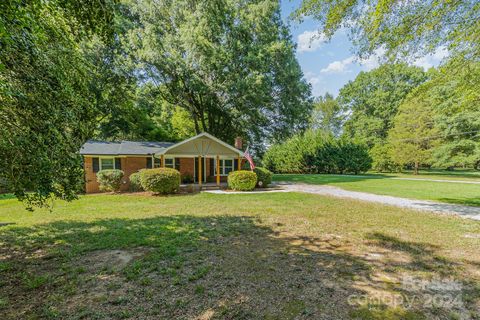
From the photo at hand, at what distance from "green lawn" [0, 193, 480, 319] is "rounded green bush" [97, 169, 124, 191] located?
6213 millimetres

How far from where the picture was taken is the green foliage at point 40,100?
2.71 m

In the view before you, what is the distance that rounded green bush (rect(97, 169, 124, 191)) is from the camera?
1334cm

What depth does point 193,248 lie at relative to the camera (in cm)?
464

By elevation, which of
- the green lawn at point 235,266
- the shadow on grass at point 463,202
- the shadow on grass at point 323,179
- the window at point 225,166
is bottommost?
the shadow on grass at point 463,202

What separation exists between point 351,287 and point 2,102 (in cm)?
495

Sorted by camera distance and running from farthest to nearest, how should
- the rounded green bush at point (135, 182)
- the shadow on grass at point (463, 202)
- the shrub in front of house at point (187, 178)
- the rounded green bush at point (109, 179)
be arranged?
the shrub in front of house at point (187, 178) < the rounded green bush at point (135, 182) < the rounded green bush at point (109, 179) < the shadow on grass at point (463, 202)

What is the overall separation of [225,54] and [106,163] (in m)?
10.4

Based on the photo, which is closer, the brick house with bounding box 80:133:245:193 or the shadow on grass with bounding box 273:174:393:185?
the brick house with bounding box 80:133:245:193

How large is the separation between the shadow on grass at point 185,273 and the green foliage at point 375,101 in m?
35.3

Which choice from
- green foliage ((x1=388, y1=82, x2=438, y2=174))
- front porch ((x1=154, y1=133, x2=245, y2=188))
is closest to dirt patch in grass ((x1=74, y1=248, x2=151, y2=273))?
front porch ((x1=154, y1=133, x2=245, y2=188))

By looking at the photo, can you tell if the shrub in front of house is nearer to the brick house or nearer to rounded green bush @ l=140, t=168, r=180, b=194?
the brick house

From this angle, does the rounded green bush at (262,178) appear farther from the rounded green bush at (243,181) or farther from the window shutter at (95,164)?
the window shutter at (95,164)

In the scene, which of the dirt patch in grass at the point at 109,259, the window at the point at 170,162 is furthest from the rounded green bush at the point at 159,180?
the dirt patch in grass at the point at 109,259

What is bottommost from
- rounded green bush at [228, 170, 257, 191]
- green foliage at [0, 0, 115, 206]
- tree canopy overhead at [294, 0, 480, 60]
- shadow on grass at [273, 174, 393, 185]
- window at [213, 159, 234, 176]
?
shadow on grass at [273, 174, 393, 185]
